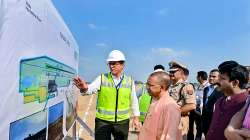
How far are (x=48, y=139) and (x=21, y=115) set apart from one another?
142 cm

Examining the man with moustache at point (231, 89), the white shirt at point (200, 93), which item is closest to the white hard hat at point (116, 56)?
the man with moustache at point (231, 89)

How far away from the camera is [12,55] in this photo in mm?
2633

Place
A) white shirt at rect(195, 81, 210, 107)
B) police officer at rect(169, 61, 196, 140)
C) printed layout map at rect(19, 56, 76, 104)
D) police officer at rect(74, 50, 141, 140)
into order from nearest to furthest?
printed layout map at rect(19, 56, 76, 104) < police officer at rect(169, 61, 196, 140) < police officer at rect(74, 50, 141, 140) < white shirt at rect(195, 81, 210, 107)

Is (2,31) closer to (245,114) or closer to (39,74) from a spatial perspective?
(39,74)

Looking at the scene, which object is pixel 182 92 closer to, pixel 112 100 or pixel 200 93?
pixel 112 100

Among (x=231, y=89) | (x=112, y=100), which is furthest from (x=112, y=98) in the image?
(x=231, y=89)

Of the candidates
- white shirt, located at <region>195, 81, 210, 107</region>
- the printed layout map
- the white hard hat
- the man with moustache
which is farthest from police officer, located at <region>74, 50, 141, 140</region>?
white shirt, located at <region>195, 81, 210, 107</region>

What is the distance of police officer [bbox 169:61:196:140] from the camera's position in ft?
20.2

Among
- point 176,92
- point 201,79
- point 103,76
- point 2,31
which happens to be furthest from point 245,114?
point 201,79

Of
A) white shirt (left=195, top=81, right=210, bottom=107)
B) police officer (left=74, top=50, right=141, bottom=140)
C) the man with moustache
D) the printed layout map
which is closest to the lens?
the printed layout map

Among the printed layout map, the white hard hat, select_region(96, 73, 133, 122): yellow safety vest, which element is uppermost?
the white hard hat

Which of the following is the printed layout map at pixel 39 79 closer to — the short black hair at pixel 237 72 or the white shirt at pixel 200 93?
the short black hair at pixel 237 72

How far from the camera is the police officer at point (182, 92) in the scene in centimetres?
616

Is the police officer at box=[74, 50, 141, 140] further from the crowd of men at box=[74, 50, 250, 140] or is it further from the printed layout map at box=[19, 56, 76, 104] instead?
the printed layout map at box=[19, 56, 76, 104]
